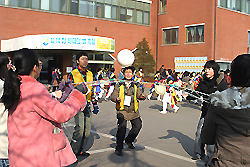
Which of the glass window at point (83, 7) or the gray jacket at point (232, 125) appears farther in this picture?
the glass window at point (83, 7)

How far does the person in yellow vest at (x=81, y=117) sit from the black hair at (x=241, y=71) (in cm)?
308

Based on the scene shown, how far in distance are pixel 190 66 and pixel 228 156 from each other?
27696 millimetres

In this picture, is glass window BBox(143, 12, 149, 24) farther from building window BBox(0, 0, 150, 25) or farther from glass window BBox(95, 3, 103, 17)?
glass window BBox(95, 3, 103, 17)

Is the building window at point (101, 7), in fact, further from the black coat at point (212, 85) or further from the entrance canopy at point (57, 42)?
the black coat at point (212, 85)

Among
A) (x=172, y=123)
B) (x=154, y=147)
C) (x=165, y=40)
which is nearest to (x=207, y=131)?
(x=154, y=147)

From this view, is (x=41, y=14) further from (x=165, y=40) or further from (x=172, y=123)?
(x=172, y=123)

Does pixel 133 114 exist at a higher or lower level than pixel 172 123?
higher

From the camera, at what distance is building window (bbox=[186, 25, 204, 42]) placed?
28.3m

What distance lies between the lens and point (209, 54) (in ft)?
89.9

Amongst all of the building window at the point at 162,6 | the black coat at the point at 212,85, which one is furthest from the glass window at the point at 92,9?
the black coat at the point at 212,85

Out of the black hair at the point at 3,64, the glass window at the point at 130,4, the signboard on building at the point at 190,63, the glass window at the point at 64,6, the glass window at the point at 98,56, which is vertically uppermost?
the glass window at the point at 130,4

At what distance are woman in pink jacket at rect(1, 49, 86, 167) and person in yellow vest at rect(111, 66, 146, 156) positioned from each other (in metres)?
2.97

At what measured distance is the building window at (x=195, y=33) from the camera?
1114 inches

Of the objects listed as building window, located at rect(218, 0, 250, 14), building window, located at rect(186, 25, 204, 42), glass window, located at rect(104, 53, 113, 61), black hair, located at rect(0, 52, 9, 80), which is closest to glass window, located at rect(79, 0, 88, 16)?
glass window, located at rect(104, 53, 113, 61)
